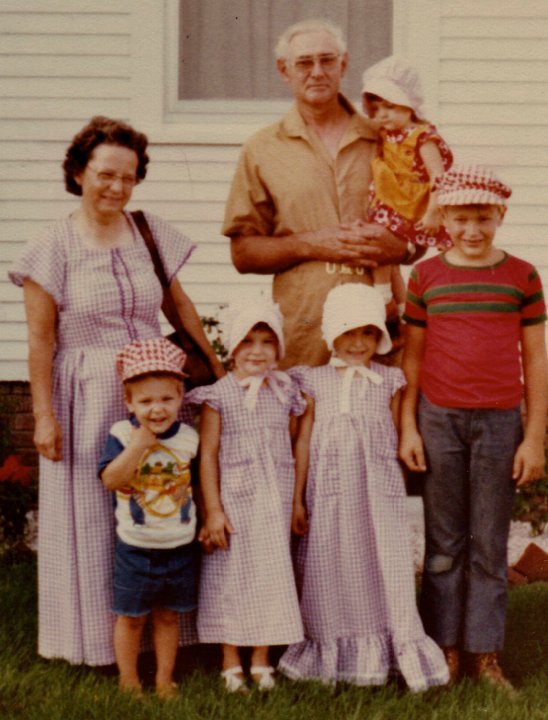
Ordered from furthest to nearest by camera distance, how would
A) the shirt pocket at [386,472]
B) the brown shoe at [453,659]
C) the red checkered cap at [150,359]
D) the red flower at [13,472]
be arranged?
1. the red flower at [13,472]
2. the brown shoe at [453,659]
3. the shirt pocket at [386,472]
4. the red checkered cap at [150,359]

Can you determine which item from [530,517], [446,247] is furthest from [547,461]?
[446,247]

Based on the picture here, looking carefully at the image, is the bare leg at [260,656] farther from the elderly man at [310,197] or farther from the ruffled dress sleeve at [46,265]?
the ruffled dress sleeve at [46,265]

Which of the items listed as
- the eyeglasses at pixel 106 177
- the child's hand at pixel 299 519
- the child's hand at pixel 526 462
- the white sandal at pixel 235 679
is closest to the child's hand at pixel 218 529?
the child's hand at pixel 299 519

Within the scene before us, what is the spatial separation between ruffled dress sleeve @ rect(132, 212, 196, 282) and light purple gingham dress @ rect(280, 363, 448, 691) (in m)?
0.72

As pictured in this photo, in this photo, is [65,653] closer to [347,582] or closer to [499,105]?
[347,582]

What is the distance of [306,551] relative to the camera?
428 cm

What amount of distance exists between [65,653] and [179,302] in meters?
1.35

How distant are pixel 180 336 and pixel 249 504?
2.30ft

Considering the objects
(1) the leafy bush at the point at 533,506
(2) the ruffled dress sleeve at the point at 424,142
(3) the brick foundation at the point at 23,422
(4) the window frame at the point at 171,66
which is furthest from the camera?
(3) the brick foundation at the point at 23,422

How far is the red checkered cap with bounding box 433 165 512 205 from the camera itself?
13.3 feet

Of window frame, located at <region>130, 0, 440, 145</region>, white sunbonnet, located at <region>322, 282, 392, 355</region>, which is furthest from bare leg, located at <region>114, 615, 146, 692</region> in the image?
window frame, located at <region>130, 0, 440, 145</region>

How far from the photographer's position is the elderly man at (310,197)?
4383 millimetres

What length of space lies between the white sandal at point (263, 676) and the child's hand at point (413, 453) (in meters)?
0.88

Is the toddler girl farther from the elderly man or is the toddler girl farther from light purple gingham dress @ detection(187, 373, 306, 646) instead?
light purple gingham dress @ detection(187, 373, 306, 646)
